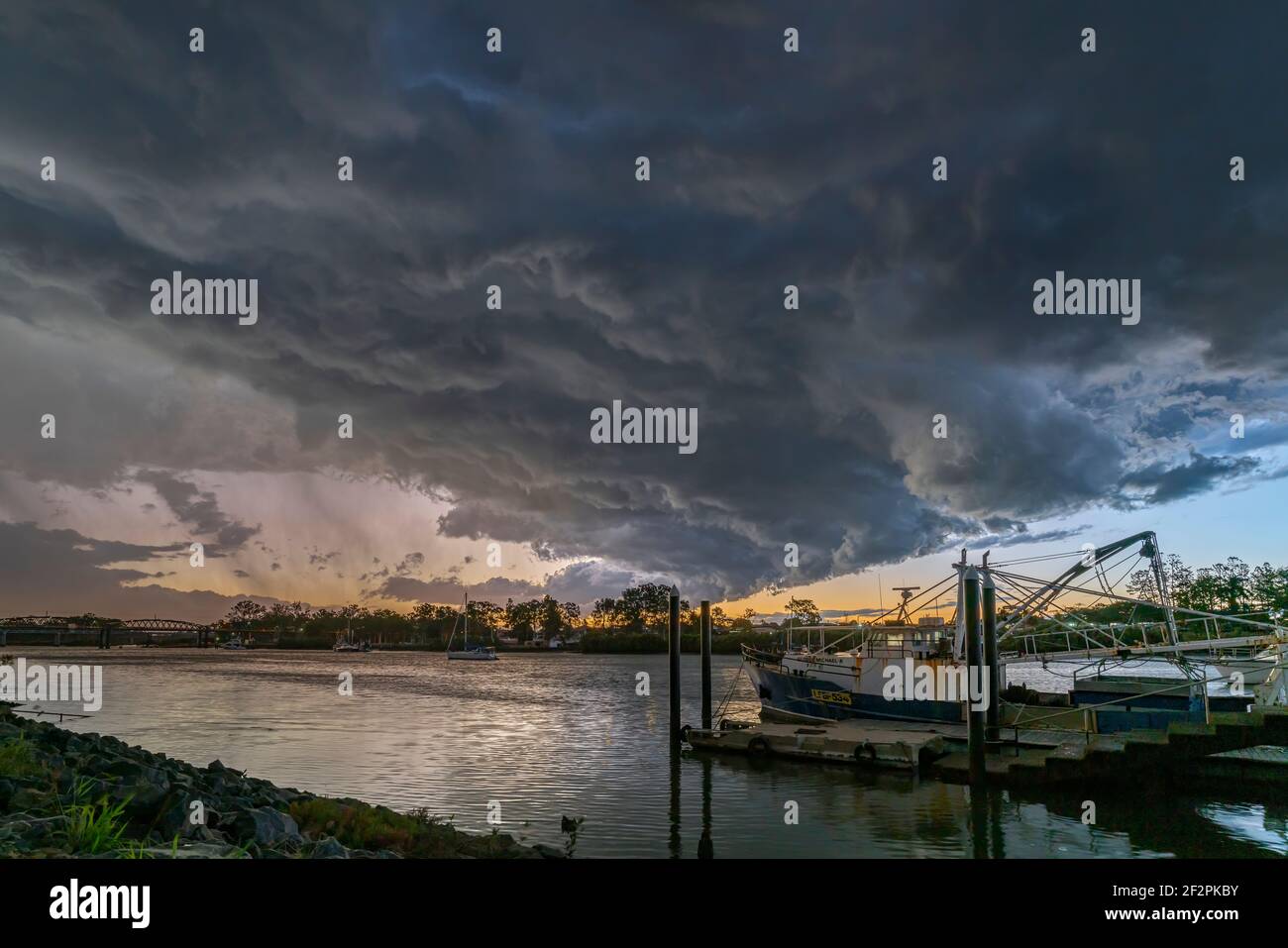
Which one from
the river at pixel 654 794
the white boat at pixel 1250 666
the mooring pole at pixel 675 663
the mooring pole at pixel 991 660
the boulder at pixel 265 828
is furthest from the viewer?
the mooring pole at pixel 675 663

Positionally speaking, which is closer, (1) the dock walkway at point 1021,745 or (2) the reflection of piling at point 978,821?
(2) the reflection of piling at point 978,821

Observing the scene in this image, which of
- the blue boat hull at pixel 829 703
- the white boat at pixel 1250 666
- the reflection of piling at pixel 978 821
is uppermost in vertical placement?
the white boat at pixel 1250 666

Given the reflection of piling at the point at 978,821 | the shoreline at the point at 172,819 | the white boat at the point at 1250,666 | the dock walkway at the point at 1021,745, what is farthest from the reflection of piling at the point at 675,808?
the white boat at the point at 1250,666

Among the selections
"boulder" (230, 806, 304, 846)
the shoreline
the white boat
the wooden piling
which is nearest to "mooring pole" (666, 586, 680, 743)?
the wooden piling

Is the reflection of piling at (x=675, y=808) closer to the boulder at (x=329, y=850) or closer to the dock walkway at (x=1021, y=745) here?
the dock walkway at (x=1021, y=745)

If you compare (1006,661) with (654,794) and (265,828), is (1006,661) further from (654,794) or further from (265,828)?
(265,828)

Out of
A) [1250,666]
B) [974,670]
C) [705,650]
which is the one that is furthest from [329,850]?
[1250,666]

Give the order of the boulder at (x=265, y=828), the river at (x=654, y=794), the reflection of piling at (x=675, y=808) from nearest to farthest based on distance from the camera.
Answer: the boulder at (x=265, y=828)
the reflection of piling at (x=675, y=808)
the river at (x=654, y=794)

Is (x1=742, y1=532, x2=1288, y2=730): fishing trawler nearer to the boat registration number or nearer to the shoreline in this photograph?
the boat registration number

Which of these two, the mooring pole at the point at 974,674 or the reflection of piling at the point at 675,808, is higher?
the mooring pole at the point at 974,674
